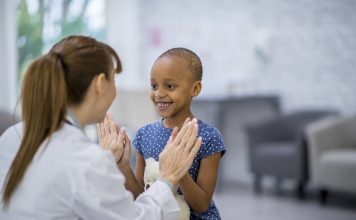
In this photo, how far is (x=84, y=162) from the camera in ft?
4.23

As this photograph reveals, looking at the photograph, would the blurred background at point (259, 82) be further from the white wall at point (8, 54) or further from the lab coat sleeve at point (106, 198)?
the lab coat sleeve at point (106, 198)

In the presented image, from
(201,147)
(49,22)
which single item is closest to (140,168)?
(201,147)

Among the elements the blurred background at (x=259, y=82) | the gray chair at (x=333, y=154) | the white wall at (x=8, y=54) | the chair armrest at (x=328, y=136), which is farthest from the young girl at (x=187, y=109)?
the white wall at (x=8, y=54)

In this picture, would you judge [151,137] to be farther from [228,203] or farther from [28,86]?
[228,203]

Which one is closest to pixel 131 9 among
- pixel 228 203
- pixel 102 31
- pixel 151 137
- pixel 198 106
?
pixel 102 31

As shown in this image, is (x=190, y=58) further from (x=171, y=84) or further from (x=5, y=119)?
(x=5, y=119)

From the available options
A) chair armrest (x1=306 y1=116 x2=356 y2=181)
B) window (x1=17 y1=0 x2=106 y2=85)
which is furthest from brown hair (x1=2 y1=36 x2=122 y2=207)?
window (x1=17 y1=0 x2=106 y2=85)

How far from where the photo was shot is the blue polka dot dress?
1572 mm

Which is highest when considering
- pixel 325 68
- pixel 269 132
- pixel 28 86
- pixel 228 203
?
pixel 28 86

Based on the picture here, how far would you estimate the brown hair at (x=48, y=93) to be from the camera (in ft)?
4.38

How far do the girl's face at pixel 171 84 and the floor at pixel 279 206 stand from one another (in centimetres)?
276

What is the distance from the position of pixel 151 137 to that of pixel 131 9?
5099 millimetres

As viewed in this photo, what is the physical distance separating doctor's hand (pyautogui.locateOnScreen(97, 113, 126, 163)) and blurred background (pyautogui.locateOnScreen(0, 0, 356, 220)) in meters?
2.67

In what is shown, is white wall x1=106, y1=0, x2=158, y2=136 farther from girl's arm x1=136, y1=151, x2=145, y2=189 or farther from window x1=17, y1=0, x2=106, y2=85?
girl's arm x1=136, y1=151, x2=145, y2=189
